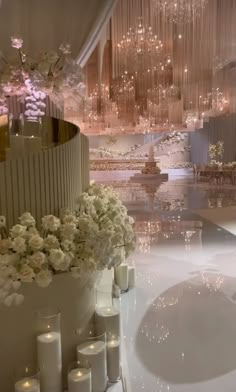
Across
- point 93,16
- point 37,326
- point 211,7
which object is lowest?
point 37,326

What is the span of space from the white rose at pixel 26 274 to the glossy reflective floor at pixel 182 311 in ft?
3.46

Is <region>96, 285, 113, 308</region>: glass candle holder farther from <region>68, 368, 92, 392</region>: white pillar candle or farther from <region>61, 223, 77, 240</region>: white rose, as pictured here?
<region>61, 223, 77, 240</region>: white rose

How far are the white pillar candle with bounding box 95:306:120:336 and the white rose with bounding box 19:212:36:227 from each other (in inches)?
31.4

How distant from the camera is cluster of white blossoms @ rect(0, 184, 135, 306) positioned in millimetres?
1941

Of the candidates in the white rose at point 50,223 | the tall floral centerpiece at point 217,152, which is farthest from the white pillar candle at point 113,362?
the tall floral centerpiece at point 217,152

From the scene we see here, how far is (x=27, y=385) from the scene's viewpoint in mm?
2008

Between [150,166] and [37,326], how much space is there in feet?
52.2

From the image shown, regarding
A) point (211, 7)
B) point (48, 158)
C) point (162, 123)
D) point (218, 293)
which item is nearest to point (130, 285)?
point (218, 293)

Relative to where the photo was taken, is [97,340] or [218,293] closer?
[97,340]

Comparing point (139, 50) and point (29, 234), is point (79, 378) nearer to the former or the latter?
point (29, 234)

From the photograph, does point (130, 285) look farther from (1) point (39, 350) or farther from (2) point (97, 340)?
(1) point (39, 350)

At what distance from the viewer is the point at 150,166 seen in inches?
704

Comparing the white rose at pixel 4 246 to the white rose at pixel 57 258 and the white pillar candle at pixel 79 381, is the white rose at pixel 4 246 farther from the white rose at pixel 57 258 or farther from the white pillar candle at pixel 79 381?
the white pillar candle at pixel 79 381

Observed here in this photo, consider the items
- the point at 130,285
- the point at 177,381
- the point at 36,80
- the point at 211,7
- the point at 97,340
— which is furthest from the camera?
the point at 211,7
